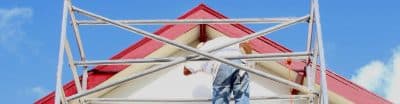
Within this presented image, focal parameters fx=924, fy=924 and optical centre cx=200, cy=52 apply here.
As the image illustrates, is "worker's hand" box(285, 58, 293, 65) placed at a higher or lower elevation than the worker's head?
lower

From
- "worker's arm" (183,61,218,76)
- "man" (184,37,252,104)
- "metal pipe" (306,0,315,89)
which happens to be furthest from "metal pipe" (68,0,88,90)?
"metal pipe" (306,0,315,89)

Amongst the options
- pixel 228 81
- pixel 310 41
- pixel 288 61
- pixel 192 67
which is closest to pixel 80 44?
pixel 192 67

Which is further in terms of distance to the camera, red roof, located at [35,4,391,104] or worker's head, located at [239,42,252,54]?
worker's head, located at [239,42,252,54]

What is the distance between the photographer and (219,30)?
396 inches

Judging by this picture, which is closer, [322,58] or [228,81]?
[322,58]

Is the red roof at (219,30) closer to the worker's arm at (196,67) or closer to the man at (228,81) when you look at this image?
the worker's arm at (196,67)

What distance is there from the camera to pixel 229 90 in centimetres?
904

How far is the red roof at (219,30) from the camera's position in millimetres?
9273

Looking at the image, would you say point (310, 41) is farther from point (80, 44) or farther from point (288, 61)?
point (80, 44)

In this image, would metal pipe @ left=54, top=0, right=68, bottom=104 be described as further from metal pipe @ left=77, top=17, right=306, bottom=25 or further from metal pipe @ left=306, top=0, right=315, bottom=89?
metal pipe @ left=306, top=0, right=315, bottom=89

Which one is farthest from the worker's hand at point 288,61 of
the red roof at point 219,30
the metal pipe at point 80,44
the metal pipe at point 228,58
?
the metal pipe at point 80,44

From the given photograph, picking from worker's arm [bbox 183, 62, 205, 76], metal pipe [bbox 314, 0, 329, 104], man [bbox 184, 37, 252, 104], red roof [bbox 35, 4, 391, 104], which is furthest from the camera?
worker's arm [bbox 183, 62, 205, 76]

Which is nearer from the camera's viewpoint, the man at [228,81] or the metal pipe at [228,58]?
the metal pipe at [228,58]

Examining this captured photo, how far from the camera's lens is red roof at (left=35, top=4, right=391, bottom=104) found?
30.4ft
